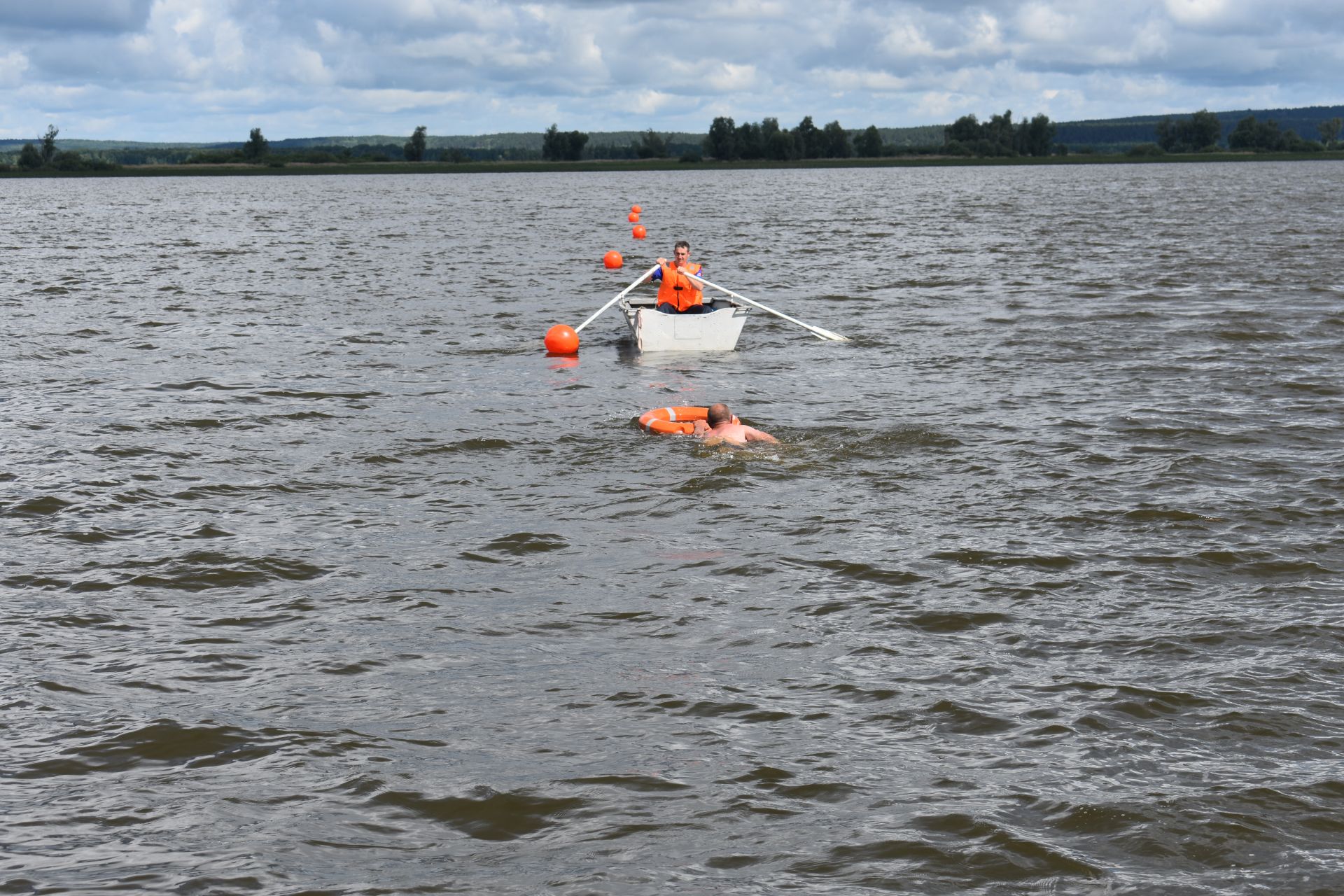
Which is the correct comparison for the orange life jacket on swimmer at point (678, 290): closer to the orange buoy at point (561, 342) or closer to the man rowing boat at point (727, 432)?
the orange buoy at point (561, 342)

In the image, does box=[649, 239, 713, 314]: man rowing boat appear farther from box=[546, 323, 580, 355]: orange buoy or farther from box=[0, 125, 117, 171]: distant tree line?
box=[0, 125, 117, 171]: distant tree line

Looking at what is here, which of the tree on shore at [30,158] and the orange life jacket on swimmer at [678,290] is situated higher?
the tree on shore at [30,158]

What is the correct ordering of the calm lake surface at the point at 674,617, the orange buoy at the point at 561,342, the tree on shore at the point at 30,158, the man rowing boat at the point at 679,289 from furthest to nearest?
the tree on shore at the point at 30,158 < the orange buoy at the point at 561,342 < the man rowing boat at the point at 679,289 < the calm lake surface at the point at 674,617

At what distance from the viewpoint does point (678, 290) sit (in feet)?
74.5

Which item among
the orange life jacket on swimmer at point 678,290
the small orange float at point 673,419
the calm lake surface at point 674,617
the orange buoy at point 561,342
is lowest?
the calm lake surface at point 674,617

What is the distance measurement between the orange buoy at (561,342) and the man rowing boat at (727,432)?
8.00 metres

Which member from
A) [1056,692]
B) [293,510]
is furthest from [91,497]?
[1056,692]

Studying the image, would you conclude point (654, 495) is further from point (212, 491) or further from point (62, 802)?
point (62, 802)

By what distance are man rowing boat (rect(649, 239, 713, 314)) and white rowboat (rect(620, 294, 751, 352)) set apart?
0.22m

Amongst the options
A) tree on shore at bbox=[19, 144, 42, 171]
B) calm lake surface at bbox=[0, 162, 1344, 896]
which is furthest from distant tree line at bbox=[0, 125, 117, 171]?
calm lake surface at bbox=[0, 162, 1344, 896]

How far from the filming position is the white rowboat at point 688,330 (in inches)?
871

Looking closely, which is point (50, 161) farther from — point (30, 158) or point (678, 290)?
point (678, 290)

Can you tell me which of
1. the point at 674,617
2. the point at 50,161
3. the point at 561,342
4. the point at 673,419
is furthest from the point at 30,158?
the point at 674,617

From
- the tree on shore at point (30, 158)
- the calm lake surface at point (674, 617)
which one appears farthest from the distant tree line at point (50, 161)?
the calm lake surface at point (674, 617)
